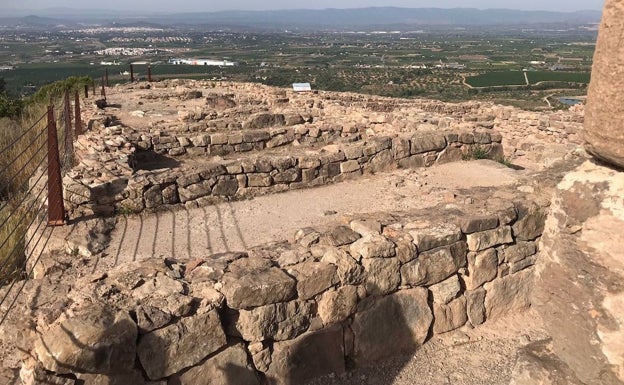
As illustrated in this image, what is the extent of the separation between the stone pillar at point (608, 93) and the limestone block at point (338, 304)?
3.03m

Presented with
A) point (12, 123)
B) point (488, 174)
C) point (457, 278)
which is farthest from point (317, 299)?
point (12, 123)

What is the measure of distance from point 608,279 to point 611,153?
22.0 inches

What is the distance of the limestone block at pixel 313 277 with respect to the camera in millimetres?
4770

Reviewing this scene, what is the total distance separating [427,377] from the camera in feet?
17.1

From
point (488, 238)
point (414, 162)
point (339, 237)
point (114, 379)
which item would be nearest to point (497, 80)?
point (414, 162)

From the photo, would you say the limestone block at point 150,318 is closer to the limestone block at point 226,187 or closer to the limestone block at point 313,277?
the limestone block at point 313,277

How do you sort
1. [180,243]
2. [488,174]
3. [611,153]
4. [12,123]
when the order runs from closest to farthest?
[611,153] < [180,243] < [488,174] < [12,123]

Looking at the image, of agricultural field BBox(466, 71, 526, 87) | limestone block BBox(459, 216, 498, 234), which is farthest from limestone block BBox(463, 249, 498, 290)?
agricultural field BBox(466, 71, 526, 87)

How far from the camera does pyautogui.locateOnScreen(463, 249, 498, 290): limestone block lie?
593 centimetres

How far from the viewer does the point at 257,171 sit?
9.39 metres

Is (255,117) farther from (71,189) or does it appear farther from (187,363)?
(187,363)

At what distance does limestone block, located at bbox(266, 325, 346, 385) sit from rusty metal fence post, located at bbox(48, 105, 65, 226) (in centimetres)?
439

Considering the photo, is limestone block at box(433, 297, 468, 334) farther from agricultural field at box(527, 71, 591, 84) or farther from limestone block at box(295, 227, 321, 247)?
agricultural field at box(527, 71, 591, 84)

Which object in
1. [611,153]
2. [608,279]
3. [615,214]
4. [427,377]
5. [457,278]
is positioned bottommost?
[427,377]
